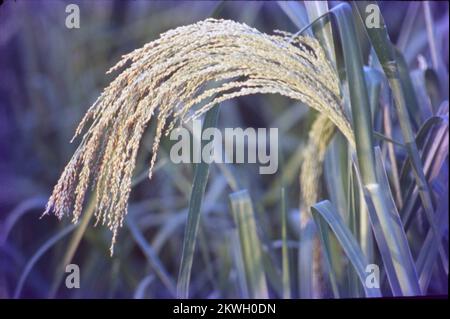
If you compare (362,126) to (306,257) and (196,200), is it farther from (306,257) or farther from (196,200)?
(306,257)

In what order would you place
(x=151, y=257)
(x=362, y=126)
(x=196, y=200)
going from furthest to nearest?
(x=151, y=257) < (x=196, y=200) < (x=362, y=126)

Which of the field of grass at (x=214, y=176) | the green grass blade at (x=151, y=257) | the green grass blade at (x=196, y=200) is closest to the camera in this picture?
the green grass blade at (x=196, y=200)

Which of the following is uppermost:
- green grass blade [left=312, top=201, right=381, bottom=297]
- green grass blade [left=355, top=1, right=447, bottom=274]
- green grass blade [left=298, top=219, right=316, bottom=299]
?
green grass blade [left=355, top=1, right=447, bottom=274]

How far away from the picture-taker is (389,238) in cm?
143

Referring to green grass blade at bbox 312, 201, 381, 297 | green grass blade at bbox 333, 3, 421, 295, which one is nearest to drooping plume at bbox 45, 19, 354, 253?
green grass blade at bbox 333, 3, 421, 295

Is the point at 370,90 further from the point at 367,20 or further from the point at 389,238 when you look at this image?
the point at 389,238

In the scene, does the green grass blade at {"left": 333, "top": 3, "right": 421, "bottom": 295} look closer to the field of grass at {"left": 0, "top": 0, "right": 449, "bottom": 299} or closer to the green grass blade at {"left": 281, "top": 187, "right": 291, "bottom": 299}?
the field of grass at {"left": 0, "top": 0, "right": 449, "bottom": 299}

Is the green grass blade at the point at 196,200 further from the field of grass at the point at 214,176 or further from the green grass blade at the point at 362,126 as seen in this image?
the green grass blade at the point at 362,126

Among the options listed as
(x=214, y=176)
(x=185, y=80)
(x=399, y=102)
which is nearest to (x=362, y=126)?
(x=399, y=102)

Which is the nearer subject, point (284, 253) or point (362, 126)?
point (362, 126)

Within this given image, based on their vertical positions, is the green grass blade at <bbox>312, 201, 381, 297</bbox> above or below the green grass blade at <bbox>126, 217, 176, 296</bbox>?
below

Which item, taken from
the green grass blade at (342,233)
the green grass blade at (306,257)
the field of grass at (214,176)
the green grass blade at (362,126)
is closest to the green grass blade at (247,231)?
the field of grass at (214,176)
